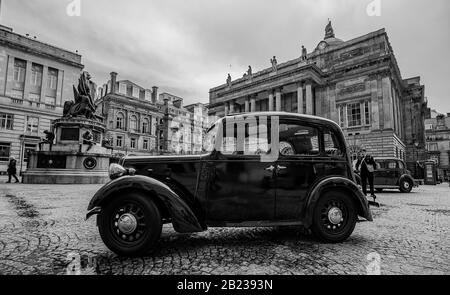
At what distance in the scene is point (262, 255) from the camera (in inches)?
113

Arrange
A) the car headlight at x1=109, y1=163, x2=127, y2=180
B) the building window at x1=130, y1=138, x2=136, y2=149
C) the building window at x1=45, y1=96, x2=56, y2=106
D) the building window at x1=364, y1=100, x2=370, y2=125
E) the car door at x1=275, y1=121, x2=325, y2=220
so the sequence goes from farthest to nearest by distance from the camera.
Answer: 1. the building window at x1=130, y1=138, x2=136, y2=149
2. the building window at x1=45, y1=96, x2=56, y2=106
3. the building window at x1=364, y1=100, x2=370, y2=125
4. the car door at x1=275, y1=121, x2=325, y2=220
5. the car headlight at x1=109, y1=163, x2=127, y2=180

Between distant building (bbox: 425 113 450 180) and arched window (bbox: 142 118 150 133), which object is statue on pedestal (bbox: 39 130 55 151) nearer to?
arched window (bbox: 142 118 150 133)

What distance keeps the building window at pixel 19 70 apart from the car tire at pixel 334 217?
152 feet

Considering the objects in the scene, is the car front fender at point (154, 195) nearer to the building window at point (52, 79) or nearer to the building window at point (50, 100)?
the building window at point (50, 100)

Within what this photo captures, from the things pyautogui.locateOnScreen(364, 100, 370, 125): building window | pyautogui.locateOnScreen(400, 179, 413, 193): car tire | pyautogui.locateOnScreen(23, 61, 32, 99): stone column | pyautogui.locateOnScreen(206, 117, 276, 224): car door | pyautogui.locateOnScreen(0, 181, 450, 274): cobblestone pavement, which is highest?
pyautogui.locateOnScreen(23, 61, 32, 99): stone column

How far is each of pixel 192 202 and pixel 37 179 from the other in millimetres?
16761

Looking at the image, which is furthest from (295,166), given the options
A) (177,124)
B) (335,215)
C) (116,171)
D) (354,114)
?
(177,124)

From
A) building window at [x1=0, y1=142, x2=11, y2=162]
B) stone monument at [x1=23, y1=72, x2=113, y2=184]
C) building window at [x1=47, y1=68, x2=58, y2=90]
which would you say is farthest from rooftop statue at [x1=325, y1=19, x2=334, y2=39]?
building window at [x1=0, y1=142, x2=11, y2=162]

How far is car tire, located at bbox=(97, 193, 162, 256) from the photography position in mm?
2762

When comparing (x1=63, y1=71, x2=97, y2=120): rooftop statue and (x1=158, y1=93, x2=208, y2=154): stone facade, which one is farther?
(x1=158, y1=93, x2=208, y2=154): stone facade

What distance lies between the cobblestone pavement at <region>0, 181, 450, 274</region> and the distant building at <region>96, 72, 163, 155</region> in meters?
45.0

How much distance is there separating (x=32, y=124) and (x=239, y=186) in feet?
138
